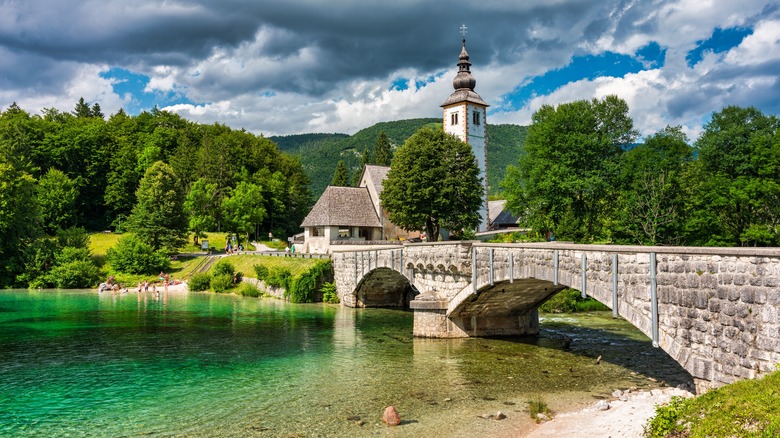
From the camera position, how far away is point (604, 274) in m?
16.5

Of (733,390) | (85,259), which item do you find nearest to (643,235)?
(733,390)

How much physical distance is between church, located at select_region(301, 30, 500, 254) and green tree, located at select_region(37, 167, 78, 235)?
124 feet

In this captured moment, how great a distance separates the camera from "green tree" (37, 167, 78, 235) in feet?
244

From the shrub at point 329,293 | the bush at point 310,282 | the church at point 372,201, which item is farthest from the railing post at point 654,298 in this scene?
the church at point 372,201

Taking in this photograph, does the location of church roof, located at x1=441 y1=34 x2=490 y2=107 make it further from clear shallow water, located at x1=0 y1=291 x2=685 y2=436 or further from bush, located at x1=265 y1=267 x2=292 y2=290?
clear shallow water, located at x1=0 y1=291 x2=685 y2=436

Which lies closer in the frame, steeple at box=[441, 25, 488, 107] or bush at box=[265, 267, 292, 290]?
bush at box=[265, 267, 292, 290]

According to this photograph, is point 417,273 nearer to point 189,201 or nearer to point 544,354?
point 544,354

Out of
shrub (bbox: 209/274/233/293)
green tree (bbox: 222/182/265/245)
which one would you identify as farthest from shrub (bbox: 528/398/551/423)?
green tree (bbox: 222/182/265/245)

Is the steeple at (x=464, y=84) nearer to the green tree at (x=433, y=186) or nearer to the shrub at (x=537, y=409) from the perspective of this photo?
the green tree at (x=433, y=186)

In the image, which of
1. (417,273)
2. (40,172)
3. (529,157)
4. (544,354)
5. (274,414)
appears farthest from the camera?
(40,172)

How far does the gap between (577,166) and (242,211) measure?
145 feet

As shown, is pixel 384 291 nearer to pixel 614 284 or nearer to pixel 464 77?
pixel 614 284

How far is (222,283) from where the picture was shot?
174 ft

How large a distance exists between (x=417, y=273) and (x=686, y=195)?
24.3m
